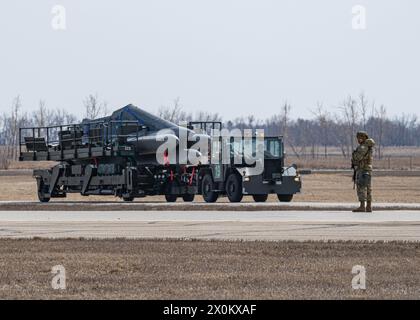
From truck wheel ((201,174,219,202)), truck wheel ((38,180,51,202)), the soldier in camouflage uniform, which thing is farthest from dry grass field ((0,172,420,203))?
the soldier in camouflage uniform

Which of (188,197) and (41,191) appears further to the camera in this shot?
(41,191)

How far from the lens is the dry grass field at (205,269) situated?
1376cm

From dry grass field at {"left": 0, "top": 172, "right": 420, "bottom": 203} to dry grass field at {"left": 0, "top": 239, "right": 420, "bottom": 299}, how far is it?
2039 centimetres

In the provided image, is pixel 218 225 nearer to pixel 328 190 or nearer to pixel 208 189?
pixel 208 189

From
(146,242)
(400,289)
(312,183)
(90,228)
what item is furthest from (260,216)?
(312,183)

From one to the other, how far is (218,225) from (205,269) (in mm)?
8661

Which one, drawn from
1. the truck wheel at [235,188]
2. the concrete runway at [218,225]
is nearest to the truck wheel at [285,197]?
the truck wheel at [235,188]

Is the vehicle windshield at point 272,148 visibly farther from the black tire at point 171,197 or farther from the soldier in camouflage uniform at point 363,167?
the soldier in camouflage uniform at point 363,167

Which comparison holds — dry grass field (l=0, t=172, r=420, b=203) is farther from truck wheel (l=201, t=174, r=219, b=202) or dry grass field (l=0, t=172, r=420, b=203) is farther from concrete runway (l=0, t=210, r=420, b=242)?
concrete runway (l=0, t=210, r=420, b=242)

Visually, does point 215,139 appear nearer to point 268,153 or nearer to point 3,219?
point 268,153

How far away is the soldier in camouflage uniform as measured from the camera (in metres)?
27.9

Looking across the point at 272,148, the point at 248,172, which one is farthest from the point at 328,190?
the point at 248,172

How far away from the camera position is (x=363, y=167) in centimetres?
2808

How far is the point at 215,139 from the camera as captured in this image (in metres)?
36.8
